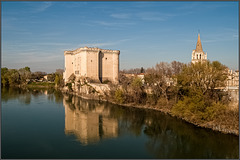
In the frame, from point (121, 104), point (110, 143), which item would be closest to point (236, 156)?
point (110, 143)

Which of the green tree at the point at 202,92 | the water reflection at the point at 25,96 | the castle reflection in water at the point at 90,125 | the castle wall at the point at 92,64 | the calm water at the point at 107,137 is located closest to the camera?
the calm water at the point at 107,137

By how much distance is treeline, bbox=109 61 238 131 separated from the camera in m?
9.91

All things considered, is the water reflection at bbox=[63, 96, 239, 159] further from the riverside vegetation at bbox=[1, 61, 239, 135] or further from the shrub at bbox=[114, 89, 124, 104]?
the shrub at bbox=[114, 89, 124, 104]

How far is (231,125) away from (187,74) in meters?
3.97

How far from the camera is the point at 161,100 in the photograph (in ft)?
48.1

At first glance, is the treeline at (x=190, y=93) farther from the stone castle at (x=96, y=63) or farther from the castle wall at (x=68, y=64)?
the castle wall at (x=68, y=64)

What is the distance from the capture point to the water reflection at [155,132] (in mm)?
7594

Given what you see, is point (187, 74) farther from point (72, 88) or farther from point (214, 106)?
point (72, 88)

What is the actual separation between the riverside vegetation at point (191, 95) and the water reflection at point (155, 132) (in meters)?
0.64

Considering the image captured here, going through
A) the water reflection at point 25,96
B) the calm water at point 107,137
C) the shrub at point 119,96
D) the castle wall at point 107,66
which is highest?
the castle wall at point 107,66

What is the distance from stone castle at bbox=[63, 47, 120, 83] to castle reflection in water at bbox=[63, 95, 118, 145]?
913 cm

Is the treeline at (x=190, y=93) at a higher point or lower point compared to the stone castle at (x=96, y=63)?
lower

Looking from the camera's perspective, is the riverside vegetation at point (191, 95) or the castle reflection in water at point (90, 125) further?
the riverside vegetation at point (191, 95)

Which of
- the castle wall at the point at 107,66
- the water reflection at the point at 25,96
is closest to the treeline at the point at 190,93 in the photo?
the water reflection at the point at 25,96
